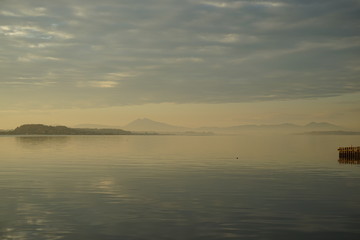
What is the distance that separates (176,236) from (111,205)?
9.40 metres

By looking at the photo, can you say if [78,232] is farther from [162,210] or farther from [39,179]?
[39,179]

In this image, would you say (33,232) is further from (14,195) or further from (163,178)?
(163,178)

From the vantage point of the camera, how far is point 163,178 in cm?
4425

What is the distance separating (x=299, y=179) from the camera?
4400cm

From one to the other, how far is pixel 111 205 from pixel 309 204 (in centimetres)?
1555

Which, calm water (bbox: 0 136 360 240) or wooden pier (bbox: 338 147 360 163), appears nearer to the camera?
calm water (bbox: 0 136 360 240)

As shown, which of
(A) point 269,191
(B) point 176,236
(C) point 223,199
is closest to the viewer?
(B) point 176,236

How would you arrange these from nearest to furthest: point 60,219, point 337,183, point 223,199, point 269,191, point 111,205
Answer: point 60,219 → point 111,205 → point 223,199 → point 269,191 → point 337,183

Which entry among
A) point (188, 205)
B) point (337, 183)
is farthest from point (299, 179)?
point (188, 205)

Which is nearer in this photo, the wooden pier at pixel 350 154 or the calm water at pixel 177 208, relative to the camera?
the calm water at pixel 177 208

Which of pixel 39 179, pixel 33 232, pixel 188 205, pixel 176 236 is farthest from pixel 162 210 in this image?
pixel 39 179

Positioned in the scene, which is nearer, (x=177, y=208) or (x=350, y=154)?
(x=177, y=208)

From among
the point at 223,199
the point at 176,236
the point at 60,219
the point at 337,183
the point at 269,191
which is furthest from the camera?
the point at 337,183

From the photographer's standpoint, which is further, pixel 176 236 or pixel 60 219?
pixel 60 219
